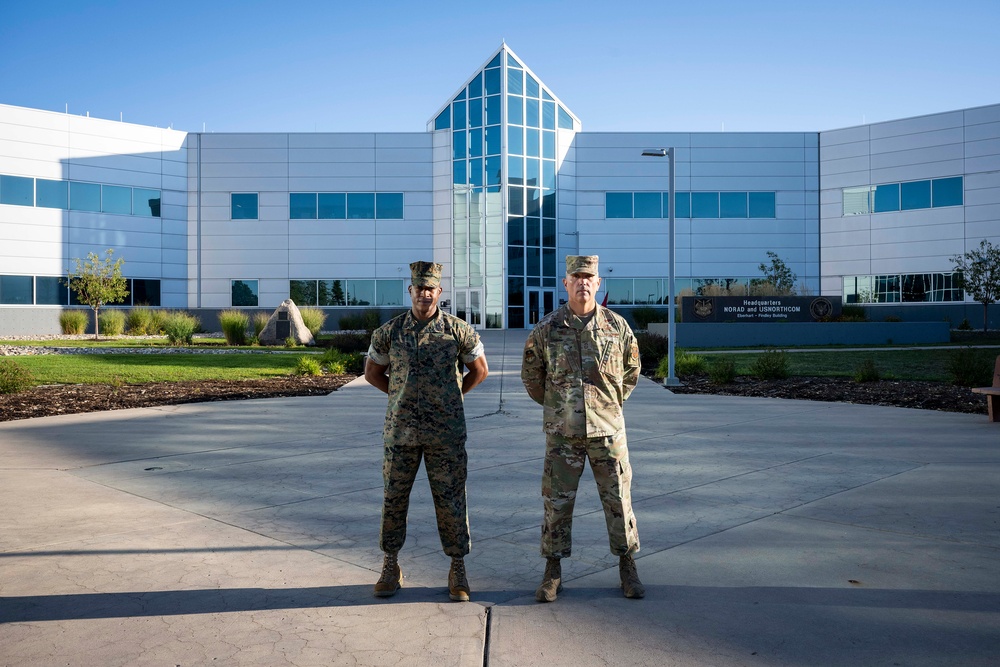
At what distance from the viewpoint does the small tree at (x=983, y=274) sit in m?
39.2

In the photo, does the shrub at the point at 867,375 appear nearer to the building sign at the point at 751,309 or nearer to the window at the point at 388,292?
the building sign at the point at 751,309

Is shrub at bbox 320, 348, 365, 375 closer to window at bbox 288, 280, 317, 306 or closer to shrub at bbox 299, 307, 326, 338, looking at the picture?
shrub at bbox 299, 307, 326, 338

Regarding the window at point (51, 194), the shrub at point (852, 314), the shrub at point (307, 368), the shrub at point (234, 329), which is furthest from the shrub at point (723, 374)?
the window at point (51, 194)

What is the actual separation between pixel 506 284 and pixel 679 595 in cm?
4110

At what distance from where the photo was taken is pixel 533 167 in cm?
4591

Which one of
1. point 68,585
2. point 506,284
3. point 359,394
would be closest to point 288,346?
point 359,394

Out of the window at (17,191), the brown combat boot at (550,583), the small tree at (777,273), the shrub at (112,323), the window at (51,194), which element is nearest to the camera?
the brown combat boot at (550,583)

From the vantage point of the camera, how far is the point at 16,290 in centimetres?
4138

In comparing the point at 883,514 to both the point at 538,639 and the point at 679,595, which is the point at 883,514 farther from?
the point at 538,639

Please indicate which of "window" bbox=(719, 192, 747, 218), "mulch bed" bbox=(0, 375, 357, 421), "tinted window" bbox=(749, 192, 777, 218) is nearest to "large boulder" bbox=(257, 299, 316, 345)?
"mulch bed" bbox=(0, 375, 357, 421)

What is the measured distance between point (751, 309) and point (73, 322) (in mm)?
31901

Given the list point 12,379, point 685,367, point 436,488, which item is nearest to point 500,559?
point 436,488

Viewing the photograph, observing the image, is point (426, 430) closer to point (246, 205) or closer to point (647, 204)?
point (647, 204)

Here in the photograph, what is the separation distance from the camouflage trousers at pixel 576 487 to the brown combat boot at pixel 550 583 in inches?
2.3
